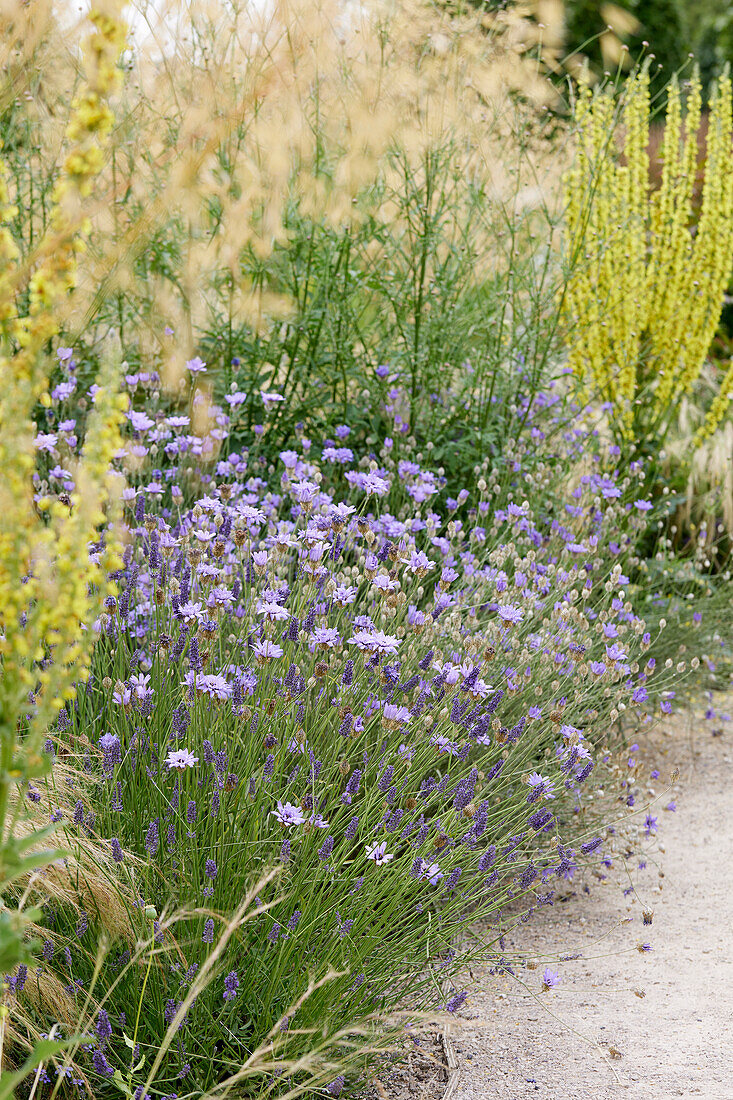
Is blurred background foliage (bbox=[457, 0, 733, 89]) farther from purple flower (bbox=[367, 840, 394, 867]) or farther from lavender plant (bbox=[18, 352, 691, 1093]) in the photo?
purple flower (bbox=[367, 840, 394, 867])

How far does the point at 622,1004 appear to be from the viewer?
7.68ft

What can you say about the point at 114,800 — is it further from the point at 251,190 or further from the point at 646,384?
the point at 646,384

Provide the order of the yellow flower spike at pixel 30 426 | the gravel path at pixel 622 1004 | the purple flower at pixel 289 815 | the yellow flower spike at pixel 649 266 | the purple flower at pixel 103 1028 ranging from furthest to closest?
the yellow flower spike at pixel 649 266
the gravel path at pixel 622 1004
the purple flower at pixel 289 815
the purple flower at pixel 103 1028
the yellow flower spike at pixel 30 426

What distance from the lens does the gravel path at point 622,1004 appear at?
2037 mm

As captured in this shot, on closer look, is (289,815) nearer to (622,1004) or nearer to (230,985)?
(230,985)

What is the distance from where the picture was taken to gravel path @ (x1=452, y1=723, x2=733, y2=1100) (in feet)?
6.68

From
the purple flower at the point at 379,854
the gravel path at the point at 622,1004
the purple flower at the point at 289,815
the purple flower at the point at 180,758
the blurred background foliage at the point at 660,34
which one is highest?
the blurred background foliage at the point at 660,34

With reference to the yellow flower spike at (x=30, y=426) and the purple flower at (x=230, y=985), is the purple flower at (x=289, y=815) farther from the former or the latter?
the yellow flower spike at (x=30, y=426)

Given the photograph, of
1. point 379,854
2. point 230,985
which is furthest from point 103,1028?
point 379,854

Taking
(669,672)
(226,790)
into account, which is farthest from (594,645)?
(226,790)

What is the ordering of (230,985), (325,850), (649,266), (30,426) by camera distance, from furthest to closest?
(649,266), (325,850), (230,985), (30,426)

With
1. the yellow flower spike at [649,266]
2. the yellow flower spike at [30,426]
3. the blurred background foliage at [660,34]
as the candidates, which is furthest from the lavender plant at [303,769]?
the blurred background foliage at [660,34]

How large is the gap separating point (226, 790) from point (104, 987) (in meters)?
0.39

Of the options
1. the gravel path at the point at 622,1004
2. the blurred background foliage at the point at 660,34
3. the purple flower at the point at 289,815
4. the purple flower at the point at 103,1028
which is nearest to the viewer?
the purple flower at the point at 103,1028
